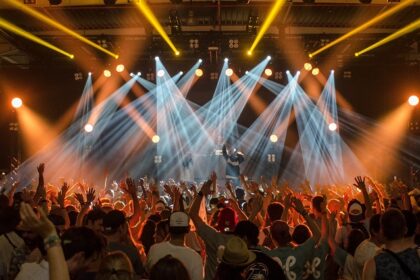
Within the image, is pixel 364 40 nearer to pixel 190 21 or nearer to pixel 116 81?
pixel 190 21

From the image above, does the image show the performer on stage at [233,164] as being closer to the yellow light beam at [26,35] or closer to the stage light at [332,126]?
the stage light at [332,126]

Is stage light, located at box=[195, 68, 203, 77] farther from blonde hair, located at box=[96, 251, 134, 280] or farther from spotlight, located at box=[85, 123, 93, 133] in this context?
blonde hair, located at box=[96, 251, 134, 280]

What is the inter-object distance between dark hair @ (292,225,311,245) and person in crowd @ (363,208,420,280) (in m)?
1.13

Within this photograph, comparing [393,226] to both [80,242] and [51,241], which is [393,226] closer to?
[80,242]

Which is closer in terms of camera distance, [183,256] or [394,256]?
[394,256]

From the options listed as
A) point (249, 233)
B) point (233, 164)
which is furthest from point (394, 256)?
point (233, 164)

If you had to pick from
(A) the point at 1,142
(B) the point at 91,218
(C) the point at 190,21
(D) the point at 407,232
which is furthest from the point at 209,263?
(A) the point at 1,142

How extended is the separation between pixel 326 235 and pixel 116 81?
14009 mm

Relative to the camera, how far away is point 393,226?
3.80 m

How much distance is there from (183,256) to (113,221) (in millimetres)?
636

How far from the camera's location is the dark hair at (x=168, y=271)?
289 cm

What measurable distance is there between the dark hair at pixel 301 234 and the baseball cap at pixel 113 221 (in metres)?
1.45

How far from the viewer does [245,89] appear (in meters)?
18.9

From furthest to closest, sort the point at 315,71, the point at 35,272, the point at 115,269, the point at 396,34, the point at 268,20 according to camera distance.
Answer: the point at 315,71
the point at 396,34
the point at 268,20
the point at 35,272
the point at 115,269
